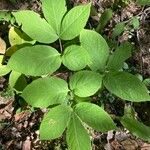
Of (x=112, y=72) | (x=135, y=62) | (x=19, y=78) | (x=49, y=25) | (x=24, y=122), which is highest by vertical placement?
(x=49, y=25)

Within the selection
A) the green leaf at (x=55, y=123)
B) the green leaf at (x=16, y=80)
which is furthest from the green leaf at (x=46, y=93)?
the green leaf at (x=16, y=80)

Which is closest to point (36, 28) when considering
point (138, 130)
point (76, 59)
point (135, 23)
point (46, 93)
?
point (76, 59)

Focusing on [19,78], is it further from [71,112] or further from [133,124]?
[133,124]

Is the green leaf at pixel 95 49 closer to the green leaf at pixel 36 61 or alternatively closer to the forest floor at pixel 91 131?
the green leaf at pixel 36 61

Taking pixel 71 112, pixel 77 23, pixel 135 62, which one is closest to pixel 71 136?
pixel 71 112

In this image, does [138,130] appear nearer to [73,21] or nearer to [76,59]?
[76,59]

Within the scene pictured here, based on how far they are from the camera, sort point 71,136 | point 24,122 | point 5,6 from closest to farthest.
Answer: point 71,136 → point 24,122 → point 5,6
